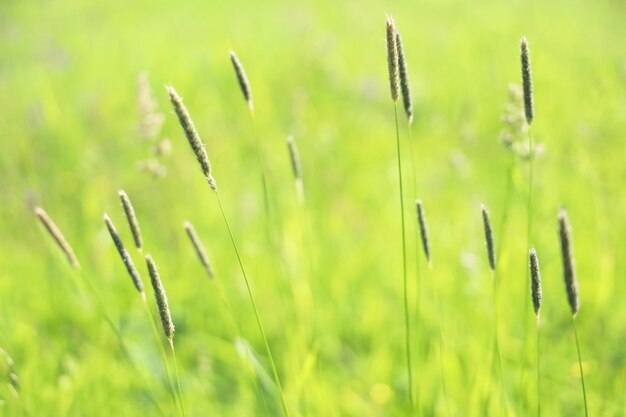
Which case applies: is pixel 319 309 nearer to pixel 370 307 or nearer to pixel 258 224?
pixel 370 307

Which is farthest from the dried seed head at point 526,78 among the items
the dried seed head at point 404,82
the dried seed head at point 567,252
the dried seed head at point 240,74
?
the dried seed head at point 240,74

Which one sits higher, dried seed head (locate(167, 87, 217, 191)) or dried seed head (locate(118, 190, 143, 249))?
dried seed head (locate(167, 87, 217, 191))

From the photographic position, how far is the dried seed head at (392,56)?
97 centimetres

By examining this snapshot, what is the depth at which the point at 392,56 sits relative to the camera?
0.98 metres

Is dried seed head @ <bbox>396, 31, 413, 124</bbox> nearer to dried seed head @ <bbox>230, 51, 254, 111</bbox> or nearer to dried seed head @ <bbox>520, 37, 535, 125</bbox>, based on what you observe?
dried seed head @ <bbox>520, 37, 535, 125</bbox>

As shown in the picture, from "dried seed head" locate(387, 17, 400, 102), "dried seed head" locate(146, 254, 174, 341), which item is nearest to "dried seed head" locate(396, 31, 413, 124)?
"dried seed head" locate(387, 17, 400, 102)

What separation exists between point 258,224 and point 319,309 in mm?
1076

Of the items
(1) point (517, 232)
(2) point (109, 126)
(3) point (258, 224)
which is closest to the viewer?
(1) point (517, 232)

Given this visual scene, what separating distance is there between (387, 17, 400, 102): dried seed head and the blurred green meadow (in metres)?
0.42

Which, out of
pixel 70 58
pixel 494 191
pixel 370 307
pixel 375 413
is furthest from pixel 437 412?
pixel 70 58

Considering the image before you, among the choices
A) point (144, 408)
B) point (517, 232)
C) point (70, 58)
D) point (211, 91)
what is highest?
point (70, 58)

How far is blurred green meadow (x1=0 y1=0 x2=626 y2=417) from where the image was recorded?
221 centimetres

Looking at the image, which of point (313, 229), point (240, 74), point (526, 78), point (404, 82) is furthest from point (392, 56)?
point (313, 229)

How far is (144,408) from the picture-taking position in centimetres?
216
